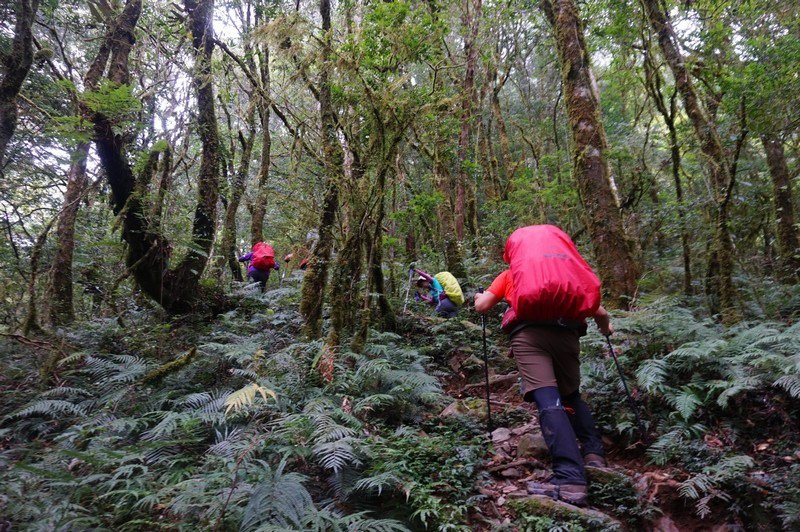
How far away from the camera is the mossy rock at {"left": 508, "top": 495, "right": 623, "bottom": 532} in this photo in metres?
2.81

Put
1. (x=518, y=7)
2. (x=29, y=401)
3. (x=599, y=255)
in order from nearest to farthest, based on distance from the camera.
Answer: (x=29, y=401)
(x=599, y=255)
(x=518, y=7)

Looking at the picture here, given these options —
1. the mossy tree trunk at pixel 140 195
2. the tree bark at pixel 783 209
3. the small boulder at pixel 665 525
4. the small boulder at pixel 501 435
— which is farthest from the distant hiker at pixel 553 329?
the tree bark at pixel 783 209

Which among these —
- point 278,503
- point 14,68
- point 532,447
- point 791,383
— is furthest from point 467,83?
point 278,503

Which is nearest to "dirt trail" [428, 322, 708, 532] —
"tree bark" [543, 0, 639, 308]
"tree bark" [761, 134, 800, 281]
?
"tree bark" [543, 0, 639, 308]

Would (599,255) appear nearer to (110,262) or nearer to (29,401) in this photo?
(29,401)

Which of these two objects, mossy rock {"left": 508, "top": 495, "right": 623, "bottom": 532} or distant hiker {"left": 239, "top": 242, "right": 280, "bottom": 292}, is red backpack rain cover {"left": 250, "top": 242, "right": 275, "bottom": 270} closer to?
distant hiker {"left": 239, "top": 242, "right": 280, "bottom": 292}

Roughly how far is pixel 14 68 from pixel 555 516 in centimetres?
693

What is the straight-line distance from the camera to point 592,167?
21.9ft

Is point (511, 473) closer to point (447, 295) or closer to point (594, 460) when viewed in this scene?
point (594, 460)

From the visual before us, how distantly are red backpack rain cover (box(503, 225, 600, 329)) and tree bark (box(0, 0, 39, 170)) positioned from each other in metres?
5.74

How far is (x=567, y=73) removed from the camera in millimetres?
7203

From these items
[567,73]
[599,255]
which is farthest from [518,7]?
[599,255]

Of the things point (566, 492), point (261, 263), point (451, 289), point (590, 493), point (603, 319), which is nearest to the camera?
point (566, 492)

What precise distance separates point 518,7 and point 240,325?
35.0ft
